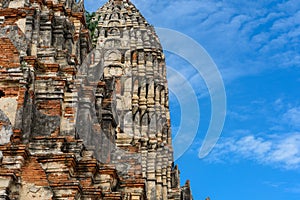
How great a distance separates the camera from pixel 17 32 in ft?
45.7

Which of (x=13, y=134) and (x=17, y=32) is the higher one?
(x=17, y=32)

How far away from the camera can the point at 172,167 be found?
3092cm

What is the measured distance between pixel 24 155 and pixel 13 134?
28.4 inches

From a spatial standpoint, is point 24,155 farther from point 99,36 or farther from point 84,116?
point 99,36

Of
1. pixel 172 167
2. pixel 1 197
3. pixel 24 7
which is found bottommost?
pixel 1 197

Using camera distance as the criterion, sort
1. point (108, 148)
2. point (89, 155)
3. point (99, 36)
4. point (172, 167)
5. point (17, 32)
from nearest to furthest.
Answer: point (89, 155), point (17, 32), point (108, 148), point (172, 167), point (99, 36)

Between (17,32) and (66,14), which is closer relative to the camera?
(17,32)

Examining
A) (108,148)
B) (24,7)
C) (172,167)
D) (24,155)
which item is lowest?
(24,155)

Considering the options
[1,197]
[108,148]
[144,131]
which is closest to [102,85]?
[108,148]

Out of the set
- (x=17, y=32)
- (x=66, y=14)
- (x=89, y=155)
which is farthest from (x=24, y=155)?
(x=66, y=14)

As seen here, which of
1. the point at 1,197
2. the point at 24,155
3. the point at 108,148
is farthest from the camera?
the point at 108,148

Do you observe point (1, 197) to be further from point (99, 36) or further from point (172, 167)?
point (99, 36)

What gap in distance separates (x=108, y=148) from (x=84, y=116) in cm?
148

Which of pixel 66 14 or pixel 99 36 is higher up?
pixel 99 36
